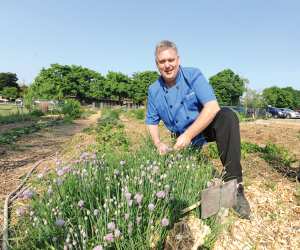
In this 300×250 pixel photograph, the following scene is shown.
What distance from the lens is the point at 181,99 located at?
309 cm

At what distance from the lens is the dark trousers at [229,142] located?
258cm

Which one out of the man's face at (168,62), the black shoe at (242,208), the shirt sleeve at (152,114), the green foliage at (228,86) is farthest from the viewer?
the green foliage at (228,86)

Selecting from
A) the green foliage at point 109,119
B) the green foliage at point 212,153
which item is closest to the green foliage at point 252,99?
the green foliage at point 109,119

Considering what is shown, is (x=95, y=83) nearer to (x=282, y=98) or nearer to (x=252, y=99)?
(x=252, y=99)

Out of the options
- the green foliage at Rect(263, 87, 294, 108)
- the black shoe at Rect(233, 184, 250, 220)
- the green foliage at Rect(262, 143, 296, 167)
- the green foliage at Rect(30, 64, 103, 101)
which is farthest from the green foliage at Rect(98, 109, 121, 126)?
the green foliage at Rect(263, 87, 294, 108)

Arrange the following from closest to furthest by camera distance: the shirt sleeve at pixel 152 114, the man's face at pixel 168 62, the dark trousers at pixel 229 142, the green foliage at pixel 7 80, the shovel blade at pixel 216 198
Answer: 1. the shovel blade at pixel 216 198
2. the dark trousers at pixel 229 142
3. the man's face at pixel 168 62
4. the shirt sleeve at pixel 152 114
5. the green foliage at pixel 7 80

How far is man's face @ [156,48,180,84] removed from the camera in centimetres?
284

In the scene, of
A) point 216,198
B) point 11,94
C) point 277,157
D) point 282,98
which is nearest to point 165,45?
point 216,198

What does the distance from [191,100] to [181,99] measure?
0.33ft

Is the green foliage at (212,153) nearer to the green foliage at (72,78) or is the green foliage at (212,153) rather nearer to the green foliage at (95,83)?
the green foliage at (95,83)

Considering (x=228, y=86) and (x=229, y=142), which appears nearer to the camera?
(x=229, y=142)

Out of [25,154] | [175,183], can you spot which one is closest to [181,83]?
[175,183]

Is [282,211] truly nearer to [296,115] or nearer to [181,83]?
[181,83]

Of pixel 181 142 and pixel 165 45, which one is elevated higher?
pixel 165 45
